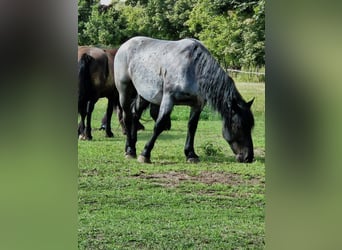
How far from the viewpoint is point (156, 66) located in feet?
21.5

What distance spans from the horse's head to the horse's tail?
1358 mm

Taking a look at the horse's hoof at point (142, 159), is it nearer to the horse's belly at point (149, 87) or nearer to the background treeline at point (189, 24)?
the horse's belly at point (149, 87)

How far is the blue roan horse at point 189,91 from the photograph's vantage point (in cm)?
639

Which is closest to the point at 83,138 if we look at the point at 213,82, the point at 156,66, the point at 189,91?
the point at 156,66

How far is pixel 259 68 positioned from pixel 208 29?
0.62 metres

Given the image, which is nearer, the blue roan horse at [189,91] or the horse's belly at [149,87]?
the blue roan horse at [189,91]

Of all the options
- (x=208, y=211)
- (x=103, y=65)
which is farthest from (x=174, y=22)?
(x=208, y=211)

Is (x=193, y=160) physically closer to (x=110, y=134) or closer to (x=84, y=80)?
(x=110, y=134)

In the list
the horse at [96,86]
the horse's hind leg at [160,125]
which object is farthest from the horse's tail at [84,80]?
the horse's hind leg at [160,125]

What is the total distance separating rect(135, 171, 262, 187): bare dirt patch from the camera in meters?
6.36

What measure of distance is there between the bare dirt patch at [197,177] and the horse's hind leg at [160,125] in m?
0.17

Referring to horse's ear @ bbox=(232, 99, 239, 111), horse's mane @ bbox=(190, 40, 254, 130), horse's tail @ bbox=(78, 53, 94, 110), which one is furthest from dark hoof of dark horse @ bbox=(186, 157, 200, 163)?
horse's tail @ bbox=(78, 53, 94, 110)
